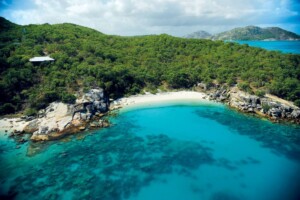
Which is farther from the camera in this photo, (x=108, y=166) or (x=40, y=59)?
(x=40, y=59)

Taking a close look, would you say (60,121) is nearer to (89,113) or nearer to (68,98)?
(68,98)

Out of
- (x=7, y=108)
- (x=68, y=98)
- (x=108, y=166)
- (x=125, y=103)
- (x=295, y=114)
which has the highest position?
(x=68, y=98)

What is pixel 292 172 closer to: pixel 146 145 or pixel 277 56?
pixel 146 145

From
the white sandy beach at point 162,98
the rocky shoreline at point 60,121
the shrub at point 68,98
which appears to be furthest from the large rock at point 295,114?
the shrub at point 68,98

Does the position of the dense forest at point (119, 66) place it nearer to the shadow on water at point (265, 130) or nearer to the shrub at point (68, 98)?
the shrub at point (68, 98)

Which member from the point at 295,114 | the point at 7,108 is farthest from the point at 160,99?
the point at 7,108

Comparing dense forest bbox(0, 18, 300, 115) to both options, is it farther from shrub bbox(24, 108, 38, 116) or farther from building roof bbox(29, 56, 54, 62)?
building roof bbox(29, 56, 54, 62)
